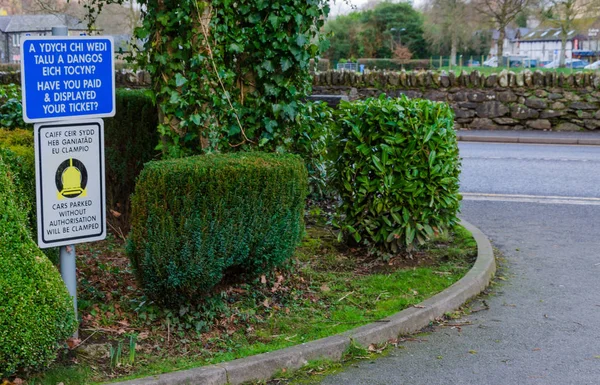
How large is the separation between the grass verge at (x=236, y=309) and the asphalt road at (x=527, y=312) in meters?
0.47

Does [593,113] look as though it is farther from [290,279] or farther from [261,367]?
[261,367]

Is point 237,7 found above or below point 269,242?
above

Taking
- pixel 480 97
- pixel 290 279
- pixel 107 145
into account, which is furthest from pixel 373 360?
pixel 480 97

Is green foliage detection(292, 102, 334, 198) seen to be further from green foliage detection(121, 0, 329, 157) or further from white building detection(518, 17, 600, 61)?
white building detection(518, 17, 600, 61)

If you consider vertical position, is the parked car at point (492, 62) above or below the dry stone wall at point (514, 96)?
above

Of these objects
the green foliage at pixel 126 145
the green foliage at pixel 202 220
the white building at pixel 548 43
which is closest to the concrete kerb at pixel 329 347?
the green foliage at pixel 202 220

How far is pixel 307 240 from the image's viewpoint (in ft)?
23.9

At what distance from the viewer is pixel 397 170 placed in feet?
21.3

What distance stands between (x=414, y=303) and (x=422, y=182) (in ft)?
4.14

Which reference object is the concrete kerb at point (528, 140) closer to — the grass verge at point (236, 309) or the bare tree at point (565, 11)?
the grass verge at point (236, 309)

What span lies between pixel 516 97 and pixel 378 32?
3566 cm

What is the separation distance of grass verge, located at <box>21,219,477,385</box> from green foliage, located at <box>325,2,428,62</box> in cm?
4667

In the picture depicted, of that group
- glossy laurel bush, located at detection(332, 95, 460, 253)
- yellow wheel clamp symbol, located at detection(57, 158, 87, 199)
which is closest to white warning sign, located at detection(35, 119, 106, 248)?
yellow wheel clamp symbol, located at detection(57, 158, 87, 199)

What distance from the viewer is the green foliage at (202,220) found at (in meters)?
4.59
